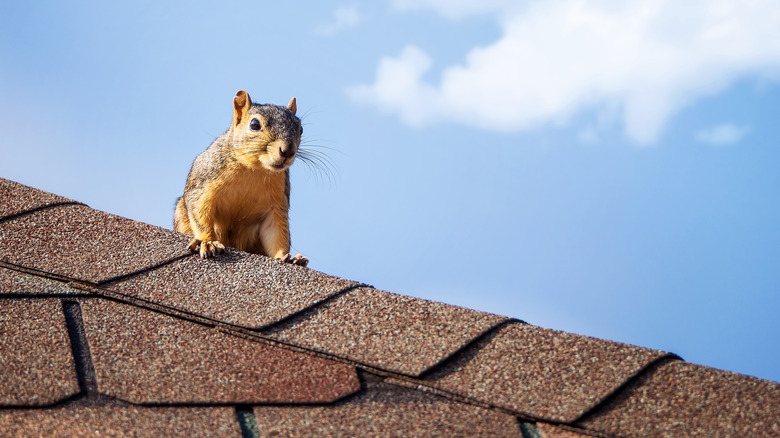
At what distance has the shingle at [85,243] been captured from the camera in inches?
133

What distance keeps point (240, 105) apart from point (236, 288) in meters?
1.99

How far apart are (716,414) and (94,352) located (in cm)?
198

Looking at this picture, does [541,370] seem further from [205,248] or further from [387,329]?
[205,248]

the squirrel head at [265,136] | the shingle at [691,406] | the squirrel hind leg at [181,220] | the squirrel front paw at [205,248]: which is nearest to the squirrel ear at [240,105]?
the squirrel head at [265,136]

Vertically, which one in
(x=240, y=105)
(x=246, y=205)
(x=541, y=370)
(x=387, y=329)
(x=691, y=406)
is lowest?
(x=691, y=406)

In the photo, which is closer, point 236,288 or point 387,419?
point 387,419

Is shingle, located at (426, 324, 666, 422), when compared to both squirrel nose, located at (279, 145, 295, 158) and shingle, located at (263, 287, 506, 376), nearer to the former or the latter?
shingle, located at (263, 287, 506, 376)

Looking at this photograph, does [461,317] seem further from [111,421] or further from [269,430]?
[111,421]

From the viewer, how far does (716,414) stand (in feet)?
8.16

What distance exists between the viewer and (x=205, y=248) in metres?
3.63

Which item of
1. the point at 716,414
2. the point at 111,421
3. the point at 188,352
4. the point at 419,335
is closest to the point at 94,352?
the point at 188,352

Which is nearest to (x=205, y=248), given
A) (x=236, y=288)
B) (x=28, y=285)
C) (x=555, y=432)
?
(x=236, y=288)

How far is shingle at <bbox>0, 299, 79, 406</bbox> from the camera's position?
236cm

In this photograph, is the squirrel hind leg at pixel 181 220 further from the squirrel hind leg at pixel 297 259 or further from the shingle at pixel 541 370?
the shingle at pixel 541 370
